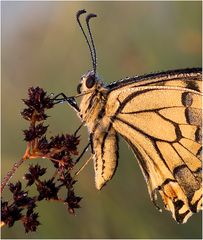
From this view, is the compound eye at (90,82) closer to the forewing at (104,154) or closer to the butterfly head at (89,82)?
the butterfly head at (89,82)

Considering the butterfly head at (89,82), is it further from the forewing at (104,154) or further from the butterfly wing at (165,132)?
the forewing at (104,154)

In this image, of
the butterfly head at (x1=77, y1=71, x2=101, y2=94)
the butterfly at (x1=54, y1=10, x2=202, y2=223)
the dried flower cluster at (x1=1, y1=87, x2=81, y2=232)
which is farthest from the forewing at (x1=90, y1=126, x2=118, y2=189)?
the dried flower cluster at (x1=1, y1=87, x2=81, y2=232)

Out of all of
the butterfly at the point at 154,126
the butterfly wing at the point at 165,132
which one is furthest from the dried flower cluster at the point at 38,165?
the butterfly wing at the point at 165,132

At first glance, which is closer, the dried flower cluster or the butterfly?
the dried flower cluster

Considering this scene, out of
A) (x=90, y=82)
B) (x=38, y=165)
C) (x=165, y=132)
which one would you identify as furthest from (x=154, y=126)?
(x=38, y=165)

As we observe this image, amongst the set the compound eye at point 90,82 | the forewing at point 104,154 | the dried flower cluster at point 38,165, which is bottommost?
the dried flower cluster at point 38,165

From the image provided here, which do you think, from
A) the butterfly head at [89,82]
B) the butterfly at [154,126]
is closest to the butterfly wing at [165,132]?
the butterfly at [154,126]

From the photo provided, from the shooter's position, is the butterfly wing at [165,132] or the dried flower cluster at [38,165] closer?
the dried flower cluster at [38,165]

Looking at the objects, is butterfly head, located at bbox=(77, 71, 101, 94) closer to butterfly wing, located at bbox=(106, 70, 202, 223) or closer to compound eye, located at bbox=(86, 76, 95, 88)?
compound eye, located at bbox=(86, 76, 95, 88)

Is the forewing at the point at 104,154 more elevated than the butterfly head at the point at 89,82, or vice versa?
the butterfly head at the point at 89,82
